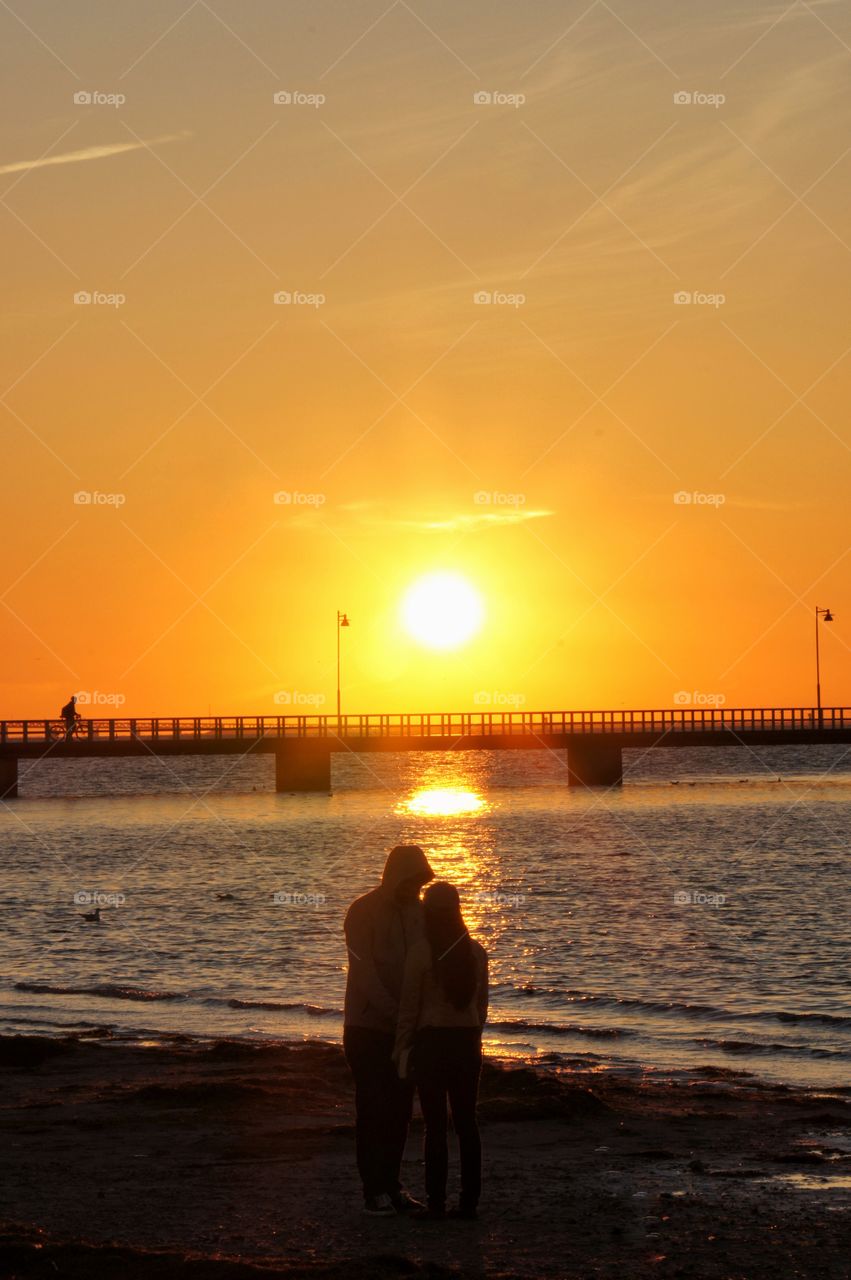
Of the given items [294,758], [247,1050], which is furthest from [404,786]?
[247,1050]

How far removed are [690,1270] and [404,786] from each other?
127738 mm

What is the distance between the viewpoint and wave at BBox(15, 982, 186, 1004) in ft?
80.9

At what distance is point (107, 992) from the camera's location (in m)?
25.2

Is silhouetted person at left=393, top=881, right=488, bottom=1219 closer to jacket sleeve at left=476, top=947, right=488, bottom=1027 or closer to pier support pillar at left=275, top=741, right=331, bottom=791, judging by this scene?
jacket sleeve at left=476, top=947, right=488, bottom=1027

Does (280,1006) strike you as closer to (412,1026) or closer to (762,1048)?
(762,1048)

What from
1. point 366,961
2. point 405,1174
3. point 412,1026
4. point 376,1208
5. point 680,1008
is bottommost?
point 680,1008

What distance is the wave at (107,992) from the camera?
24656 mm

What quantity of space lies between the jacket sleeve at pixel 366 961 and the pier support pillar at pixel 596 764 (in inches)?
3370

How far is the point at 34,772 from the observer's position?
197875mm

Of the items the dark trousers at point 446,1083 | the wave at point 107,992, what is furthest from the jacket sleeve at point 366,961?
the wave at point 107,992

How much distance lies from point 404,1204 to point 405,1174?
4.29 ft

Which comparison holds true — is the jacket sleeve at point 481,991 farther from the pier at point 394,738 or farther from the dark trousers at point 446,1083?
the pier at point 394,738

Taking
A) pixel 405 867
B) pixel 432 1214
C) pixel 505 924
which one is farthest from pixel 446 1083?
pixel 505 924

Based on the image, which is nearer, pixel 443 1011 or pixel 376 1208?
pixel 443 1011
